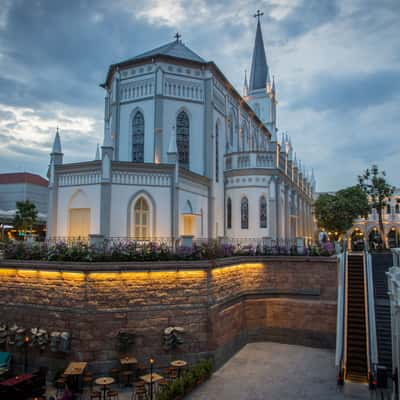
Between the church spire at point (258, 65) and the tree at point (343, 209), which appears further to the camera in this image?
the church spire at point (258, 65)

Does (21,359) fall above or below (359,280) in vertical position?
below

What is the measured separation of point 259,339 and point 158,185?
1104 centimetres

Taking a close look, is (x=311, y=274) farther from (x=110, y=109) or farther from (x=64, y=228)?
(x=110, y=109)

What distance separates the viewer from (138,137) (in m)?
29.3

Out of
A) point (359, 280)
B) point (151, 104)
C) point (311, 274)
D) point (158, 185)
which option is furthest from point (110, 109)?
point (359, 280)

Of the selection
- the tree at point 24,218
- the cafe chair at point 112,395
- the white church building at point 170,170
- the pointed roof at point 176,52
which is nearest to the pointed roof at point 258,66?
the white church building at point 170,170

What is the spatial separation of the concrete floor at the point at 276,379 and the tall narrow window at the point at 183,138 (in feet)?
48.1

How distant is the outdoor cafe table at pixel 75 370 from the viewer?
13.7 meters

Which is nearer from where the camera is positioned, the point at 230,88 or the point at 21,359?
the point at 21,359

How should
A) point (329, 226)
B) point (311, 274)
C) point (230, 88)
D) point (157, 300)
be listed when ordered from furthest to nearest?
point (329, 226), point (230, 88), point (311, 274), point (157, 300)

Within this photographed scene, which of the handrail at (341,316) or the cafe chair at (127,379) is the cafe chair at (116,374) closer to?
the cafe chair at (127,379)

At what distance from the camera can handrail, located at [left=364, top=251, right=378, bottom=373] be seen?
49.2ft

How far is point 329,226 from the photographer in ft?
143

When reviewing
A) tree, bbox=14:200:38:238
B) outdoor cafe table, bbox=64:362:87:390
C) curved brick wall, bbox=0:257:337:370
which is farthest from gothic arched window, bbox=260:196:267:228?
tree, bbox=14:200:38:238
